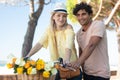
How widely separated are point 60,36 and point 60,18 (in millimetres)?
148

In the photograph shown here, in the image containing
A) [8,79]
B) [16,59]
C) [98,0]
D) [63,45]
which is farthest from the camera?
[98,0]

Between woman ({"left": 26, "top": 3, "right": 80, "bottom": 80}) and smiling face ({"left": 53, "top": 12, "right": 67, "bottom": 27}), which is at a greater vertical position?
smiling face ({"left": 53, "top": 12, "right": 67, "bottom": 27})

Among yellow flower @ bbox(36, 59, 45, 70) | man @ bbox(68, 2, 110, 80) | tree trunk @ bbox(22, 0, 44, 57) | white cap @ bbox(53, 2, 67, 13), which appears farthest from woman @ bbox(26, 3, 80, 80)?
tree trunk @ bbox(22, 0, 44, 57)

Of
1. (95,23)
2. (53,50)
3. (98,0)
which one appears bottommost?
(53,50)

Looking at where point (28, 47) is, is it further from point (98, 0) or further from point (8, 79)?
point (98, 0)

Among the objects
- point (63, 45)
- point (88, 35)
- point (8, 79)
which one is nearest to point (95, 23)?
point (88, 35)

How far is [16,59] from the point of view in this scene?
2.60 m

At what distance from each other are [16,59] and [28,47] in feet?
22.5

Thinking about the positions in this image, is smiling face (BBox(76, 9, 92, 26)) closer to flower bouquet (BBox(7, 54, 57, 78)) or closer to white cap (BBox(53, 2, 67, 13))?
white cap (BBox(53, 2, 67, 13))

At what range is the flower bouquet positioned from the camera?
8.08 ft

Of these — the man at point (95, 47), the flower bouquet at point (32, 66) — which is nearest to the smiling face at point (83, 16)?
the man at point (95, 47)

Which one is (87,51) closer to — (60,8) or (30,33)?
(60,8)

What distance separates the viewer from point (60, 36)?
279 cm

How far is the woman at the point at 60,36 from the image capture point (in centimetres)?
270
